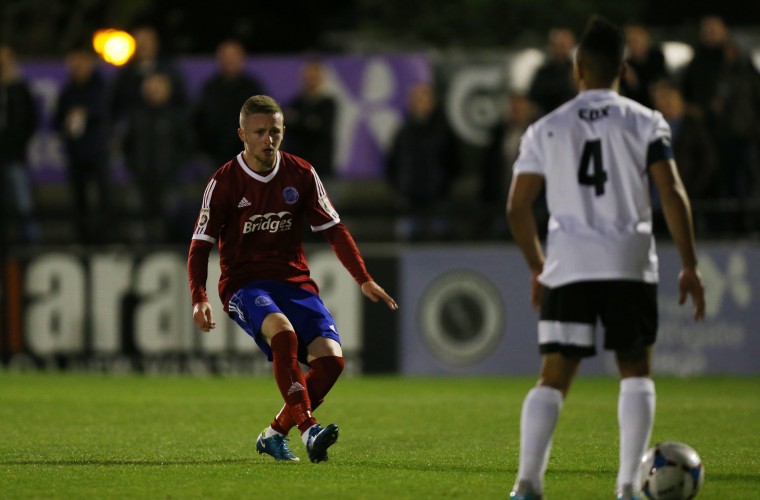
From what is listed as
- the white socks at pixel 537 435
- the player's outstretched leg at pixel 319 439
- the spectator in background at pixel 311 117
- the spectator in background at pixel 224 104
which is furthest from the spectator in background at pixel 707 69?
the white socks at pixel 537 435

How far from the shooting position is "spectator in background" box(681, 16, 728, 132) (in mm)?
15625

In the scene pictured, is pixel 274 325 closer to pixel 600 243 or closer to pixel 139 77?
pixel 600 243

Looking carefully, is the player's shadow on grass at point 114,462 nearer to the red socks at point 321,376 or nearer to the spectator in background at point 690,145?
the red socks at point 321,376

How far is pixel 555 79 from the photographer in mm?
15758

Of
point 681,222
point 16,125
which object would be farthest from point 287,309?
point 16,125

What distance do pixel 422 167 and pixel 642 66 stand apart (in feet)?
8.49

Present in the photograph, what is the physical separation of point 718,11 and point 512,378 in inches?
540

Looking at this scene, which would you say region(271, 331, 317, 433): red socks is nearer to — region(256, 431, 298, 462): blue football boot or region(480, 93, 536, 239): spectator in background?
region(256, 431, 298, 462): blue football boot

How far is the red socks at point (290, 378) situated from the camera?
7914mm

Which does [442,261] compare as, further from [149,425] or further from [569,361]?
[569,361]

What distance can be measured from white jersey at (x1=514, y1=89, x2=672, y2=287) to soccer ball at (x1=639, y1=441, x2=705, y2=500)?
2.66 ft

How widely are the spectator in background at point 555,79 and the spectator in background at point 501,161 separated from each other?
0.14 meters

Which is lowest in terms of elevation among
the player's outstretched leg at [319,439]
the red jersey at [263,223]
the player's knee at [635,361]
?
the player's outstretched leg at [319,439]

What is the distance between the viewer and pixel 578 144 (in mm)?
6156
